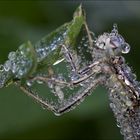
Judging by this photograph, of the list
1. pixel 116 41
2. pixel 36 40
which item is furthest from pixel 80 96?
pixel 36 40

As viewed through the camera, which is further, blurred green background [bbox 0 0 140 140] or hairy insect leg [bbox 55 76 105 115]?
blurred green background [bbox 0 0 140 140]

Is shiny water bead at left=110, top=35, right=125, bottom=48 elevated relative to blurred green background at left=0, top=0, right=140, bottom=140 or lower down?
lower down

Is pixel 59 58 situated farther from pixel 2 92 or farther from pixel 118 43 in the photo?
pixel 2 92

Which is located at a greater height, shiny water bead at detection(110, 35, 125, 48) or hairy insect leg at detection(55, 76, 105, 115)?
shiny water bead at detection(110, 35, 125, 48)

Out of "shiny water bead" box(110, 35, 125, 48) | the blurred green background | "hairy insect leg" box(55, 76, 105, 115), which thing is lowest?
"hairy insect leg" box(55, 76, 105, 115)

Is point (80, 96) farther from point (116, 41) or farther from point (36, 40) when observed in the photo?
point (36, 40)

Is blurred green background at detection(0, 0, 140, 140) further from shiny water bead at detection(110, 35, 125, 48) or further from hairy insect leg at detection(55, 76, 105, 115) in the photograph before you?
shiny water bead at detection(110, 35, 125, 48)

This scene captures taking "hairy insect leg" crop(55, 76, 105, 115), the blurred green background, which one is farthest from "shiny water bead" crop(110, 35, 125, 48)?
the blurred green background

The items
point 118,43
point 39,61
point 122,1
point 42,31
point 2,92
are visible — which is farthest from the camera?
point 122,1

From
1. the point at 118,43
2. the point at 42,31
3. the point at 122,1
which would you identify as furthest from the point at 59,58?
the point at 122,1
